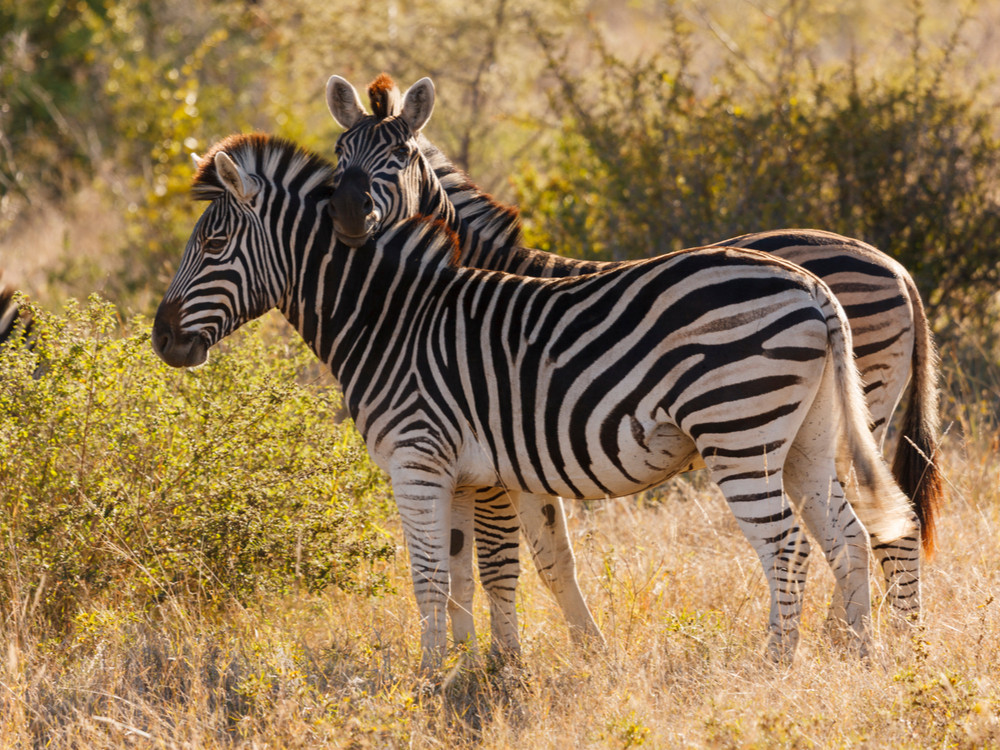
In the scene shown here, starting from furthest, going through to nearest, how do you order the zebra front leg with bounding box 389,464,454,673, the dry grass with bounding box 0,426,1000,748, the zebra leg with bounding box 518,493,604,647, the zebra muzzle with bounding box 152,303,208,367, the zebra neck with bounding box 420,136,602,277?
1. the zebra neck with bounding box 420,136,602,277
2. the zebra leg with bounding box 518,493,604,647
3. the zebra muzzle with bounding box 152,303,208,367
4. the zebra front leg with bounding box 389,464,454,673
5. the dry grass with bounding box 0,426,1000,748

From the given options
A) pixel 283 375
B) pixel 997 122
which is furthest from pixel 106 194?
pixel 997 122

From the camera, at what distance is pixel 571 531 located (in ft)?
20.7

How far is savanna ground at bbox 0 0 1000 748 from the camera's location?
379 centimetres

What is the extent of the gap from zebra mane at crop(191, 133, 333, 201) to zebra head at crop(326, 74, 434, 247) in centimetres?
31

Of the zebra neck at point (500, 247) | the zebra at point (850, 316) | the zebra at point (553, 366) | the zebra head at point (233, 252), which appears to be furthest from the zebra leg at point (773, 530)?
the zebra head at point (233, 252)

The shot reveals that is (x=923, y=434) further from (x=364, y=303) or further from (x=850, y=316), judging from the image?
(x=364, y=303)

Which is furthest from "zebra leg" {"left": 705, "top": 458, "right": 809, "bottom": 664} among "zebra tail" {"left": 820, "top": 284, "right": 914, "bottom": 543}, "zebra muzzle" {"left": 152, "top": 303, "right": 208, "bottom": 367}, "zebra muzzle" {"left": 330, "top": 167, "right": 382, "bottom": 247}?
"zebra muzzle" {"left": 152, "top": 303, "right": 208, "bottom": 367}

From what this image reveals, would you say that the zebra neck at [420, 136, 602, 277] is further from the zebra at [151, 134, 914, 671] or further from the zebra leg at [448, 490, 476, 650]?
the zebra leg at [448, 490, 476, 650]

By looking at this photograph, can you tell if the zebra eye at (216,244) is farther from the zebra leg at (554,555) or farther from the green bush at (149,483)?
the zebra leg at (554,555)

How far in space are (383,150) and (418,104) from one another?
58 cm

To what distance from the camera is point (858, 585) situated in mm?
4250

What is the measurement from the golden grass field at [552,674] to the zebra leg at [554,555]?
126 mm

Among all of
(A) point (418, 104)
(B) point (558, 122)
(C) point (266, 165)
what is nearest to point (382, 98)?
(A) point (418, 104)

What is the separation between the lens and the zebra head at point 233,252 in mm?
4535
